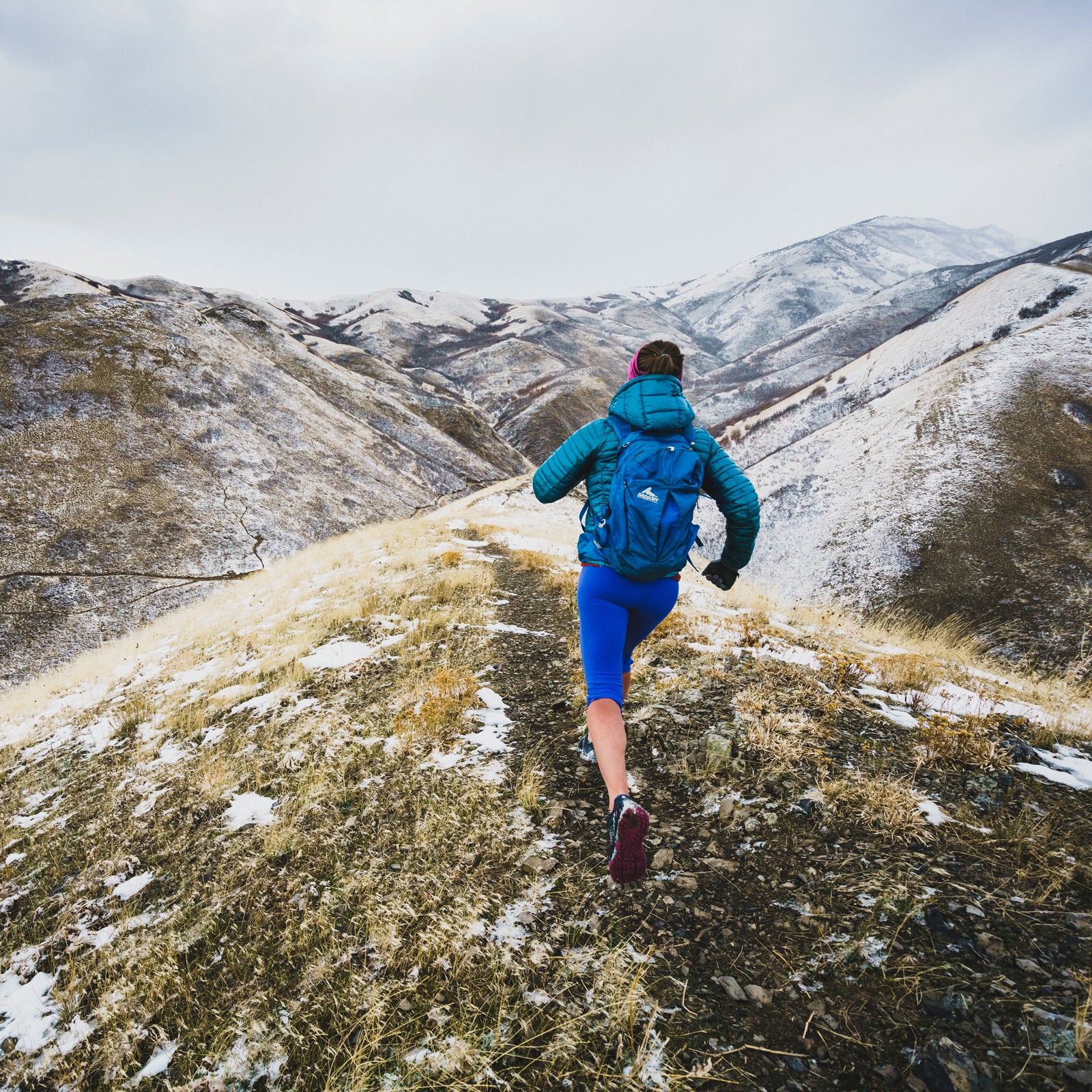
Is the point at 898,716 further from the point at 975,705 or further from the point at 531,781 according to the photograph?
the point at 531,781

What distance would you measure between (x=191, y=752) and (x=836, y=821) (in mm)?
6300

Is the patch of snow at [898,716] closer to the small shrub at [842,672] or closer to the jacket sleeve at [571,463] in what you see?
the small shrub at [842,672]

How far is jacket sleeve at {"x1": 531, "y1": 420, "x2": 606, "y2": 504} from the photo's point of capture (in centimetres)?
354

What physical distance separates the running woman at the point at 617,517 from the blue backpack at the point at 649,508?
1cm

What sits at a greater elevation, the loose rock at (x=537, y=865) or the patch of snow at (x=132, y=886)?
the loose rock at (x=537, y=865)

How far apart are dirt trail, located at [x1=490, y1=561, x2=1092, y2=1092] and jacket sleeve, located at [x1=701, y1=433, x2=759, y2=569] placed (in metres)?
1.89

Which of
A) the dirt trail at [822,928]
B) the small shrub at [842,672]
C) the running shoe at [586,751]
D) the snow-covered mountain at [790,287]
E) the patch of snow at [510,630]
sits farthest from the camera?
the snow-covered mountain at [790,287]

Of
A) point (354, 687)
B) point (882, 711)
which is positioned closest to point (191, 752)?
point (354, 687)

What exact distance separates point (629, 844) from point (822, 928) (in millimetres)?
1066

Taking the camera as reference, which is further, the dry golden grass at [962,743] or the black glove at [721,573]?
the black glove at [721,573]

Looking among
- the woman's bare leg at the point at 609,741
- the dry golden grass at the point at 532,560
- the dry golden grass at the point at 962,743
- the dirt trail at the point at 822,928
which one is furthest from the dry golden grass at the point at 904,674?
the dry golden grass at the point at 532,560

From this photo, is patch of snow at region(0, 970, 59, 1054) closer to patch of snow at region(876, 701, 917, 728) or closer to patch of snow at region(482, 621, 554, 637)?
patch of snow at region(482, 621, 554, 637)

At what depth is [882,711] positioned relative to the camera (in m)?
4.86

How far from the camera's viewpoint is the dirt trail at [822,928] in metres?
2.05
